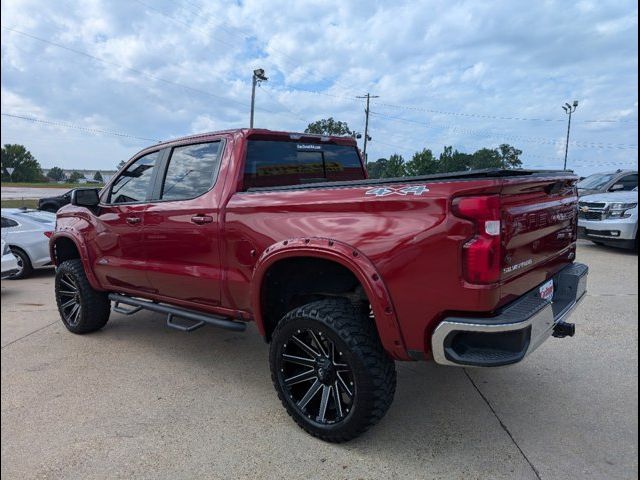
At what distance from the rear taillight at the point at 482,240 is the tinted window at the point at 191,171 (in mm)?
2033

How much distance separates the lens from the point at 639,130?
6.42ft

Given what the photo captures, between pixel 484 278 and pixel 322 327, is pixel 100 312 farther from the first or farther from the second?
pixel 484 278

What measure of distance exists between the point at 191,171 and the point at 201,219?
55 centimetres

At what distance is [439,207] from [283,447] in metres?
1.72

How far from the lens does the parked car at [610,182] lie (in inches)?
442

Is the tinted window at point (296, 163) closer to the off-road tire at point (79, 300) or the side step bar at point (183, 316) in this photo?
the side step bar at point (183, 316)

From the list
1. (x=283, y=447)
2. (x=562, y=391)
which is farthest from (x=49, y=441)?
(x=562, y=391)

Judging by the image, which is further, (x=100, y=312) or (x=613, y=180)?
(x=613, y=180)

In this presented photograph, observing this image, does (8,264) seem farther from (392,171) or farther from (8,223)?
(392,171)

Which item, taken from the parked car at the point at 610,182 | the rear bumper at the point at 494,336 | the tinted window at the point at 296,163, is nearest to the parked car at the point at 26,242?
the tinted window at the point at 296,163

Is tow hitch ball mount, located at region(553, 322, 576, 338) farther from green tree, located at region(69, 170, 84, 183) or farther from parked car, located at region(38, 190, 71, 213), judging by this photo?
green tree, located at region(69, 170, 84, 183)

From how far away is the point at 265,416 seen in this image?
3.28 m

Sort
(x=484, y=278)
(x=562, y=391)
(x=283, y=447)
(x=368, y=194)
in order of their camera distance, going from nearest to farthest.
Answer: (x=484, y=278)
(x=368, y=194)
(x=283, y=447)
(x=562, y=391)

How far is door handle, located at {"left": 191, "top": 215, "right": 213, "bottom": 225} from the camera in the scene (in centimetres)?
352
